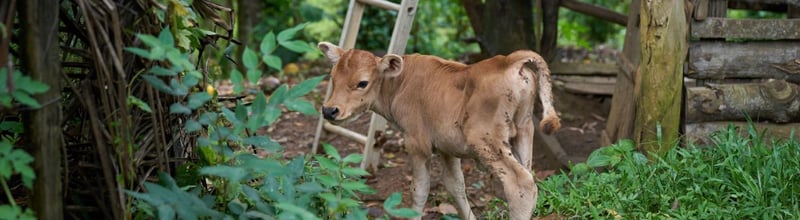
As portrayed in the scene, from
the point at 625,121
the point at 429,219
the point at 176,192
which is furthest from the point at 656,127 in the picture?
the point at 176,192

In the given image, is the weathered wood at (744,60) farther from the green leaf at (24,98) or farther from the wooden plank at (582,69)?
the green leaf at (24,98)

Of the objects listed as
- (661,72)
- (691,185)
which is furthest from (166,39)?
(661,72)

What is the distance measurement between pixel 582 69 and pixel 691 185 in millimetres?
3286

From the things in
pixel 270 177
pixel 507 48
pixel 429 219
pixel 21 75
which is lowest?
pixel 429 219

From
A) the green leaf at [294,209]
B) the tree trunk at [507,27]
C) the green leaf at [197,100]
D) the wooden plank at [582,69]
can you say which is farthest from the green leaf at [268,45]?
the wooden plank at [582,69]

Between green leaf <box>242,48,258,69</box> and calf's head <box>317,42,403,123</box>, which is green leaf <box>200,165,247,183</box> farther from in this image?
calf's head <box>317,42,403,123</box>

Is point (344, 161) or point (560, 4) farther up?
point (560, 4)

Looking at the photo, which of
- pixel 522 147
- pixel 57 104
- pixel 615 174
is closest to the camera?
pixel 57 104

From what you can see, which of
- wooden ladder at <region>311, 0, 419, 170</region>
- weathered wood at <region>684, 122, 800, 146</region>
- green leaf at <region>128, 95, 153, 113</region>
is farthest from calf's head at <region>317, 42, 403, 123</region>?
weathered wood at <region>684, 122, 800, 146</region>

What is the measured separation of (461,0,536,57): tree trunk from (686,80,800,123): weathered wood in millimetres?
1666

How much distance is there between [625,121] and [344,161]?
3.12 m

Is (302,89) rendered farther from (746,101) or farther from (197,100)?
(746,101)

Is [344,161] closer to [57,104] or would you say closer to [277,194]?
[277,194]

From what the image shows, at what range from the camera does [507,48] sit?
729 cm
